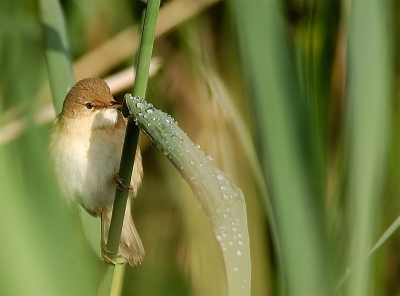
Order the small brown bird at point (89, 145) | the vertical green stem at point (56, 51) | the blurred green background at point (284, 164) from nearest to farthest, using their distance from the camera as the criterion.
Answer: the blurred green background at point (284, 164), the vertical green stem at point (56, 51), the small brown bird at point (89, 145)

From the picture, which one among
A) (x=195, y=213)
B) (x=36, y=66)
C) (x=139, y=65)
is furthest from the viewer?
(x=195, y=213)

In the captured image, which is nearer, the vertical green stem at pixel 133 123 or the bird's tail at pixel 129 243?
the vertical green stem at pixel 133 123

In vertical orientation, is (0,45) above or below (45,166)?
above

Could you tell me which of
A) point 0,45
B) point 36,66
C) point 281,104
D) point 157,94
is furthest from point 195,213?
point 281,104

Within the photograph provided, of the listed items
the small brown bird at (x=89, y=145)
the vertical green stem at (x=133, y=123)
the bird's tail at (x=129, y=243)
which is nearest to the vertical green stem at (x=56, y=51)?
the vertical green stem at (x=133, y=123)

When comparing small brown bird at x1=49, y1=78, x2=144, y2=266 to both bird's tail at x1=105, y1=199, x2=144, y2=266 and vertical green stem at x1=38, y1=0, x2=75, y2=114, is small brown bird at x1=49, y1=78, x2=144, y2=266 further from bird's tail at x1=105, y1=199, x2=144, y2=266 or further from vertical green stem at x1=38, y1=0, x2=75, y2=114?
vertical green stem at x1=38, y1=0, x2=75, y2=114

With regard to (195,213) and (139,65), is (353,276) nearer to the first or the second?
(139,65)

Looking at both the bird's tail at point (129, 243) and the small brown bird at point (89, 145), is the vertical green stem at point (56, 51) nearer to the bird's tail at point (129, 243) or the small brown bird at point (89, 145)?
the small brown bird at point (89, 145)

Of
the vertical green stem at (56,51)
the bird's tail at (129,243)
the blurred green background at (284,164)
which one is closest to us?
the blurred green background at (284,164)
